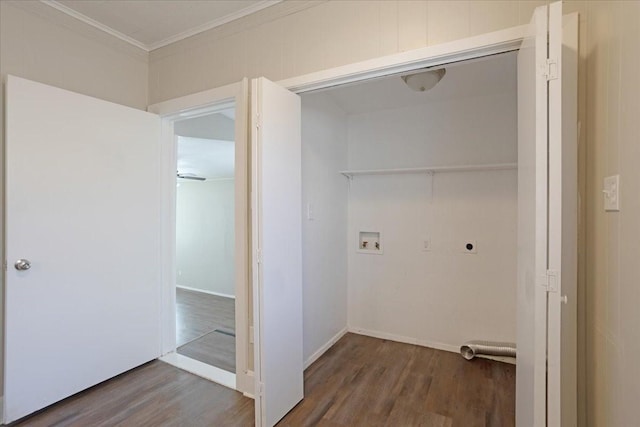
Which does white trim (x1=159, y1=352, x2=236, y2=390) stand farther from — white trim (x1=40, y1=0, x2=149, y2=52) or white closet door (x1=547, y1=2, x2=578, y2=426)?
white trim (x1=40, y1=0, x2=149, y2=52)

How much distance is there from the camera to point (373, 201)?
3.20m

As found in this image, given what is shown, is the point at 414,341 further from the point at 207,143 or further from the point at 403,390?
the point at 207,143

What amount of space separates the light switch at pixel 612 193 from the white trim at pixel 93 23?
3.09m

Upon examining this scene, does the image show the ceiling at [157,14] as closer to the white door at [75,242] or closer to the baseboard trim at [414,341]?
the white door at [75,242]

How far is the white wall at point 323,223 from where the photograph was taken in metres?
2.56

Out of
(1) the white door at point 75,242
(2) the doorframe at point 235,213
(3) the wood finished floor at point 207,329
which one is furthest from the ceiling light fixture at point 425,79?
(3) the wood finished floor at point 207,329

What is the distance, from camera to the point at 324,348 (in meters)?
2.83

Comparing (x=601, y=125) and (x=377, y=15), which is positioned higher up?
(x=377, y=15)

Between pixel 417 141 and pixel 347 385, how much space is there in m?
2.26

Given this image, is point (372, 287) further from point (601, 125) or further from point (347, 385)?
point (601, 125)

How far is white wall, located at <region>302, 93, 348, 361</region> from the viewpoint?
8.39ft

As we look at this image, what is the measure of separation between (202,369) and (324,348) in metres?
1.05

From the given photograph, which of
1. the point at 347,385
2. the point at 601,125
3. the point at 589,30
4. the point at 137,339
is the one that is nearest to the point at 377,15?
the point at 589,30

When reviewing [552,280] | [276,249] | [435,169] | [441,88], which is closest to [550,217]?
[552,280]
